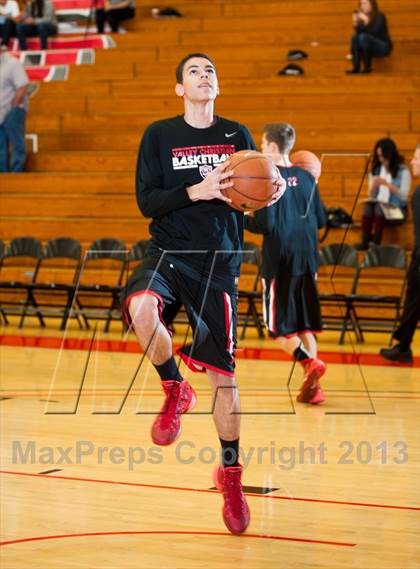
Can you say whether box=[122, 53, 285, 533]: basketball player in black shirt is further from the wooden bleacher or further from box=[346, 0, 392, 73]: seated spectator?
box=[346, 0, 392, 73]: seated spectator

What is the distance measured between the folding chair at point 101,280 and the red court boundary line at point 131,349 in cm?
45

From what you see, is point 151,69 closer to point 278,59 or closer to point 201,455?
point 278,59

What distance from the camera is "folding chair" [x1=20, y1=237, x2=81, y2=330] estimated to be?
452 inches

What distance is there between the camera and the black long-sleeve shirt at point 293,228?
22.8 feet

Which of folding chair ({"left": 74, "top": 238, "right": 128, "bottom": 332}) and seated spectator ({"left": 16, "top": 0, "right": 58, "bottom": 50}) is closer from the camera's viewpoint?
folding chair ({"left": 74, "top": 238, "right": 128, "bottom": 332})

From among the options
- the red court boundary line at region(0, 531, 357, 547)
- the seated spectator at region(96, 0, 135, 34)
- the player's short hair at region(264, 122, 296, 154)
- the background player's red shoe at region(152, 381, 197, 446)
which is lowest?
the seated spectator at region(96, 0, 135, 34)

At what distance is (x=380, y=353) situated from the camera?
973cm

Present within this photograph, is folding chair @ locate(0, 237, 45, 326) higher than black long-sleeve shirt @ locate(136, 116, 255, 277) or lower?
lower

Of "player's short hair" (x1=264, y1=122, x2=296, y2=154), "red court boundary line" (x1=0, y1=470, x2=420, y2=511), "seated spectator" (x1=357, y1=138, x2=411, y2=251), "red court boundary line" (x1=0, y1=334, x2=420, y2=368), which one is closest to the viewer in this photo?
"red court boundary line" (x1=0, y1=470, x2=420, y2=511)

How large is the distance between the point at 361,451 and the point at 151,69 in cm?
1038

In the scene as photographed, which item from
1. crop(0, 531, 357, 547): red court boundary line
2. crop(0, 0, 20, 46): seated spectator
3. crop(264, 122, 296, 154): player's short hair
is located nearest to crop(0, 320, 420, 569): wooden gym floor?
crop(0, 531, 357, 547): red court boundary line

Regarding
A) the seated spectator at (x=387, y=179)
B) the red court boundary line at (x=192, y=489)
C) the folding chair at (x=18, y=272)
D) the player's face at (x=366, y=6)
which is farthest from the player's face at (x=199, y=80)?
the player's face at (x=366, y=6)

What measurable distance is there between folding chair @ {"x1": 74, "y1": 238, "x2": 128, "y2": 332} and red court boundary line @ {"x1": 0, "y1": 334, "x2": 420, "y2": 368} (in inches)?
17.7

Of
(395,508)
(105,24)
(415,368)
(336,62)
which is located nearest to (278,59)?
(336,62)
